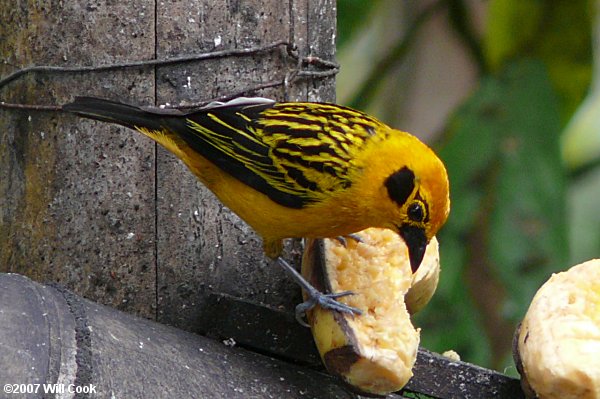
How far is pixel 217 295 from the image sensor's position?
3.36 metres

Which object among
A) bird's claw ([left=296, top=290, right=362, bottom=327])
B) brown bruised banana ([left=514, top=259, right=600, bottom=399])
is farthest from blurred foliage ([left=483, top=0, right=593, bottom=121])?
bird's claw ([left=296, top=290, right=362, bottom=327])

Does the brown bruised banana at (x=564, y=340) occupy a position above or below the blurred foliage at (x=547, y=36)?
below

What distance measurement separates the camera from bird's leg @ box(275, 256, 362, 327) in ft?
10.1

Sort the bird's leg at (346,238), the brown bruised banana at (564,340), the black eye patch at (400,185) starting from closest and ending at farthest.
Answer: the brown bruised banana at (564,340) → the black eye patch at (400,185) → the bird's leg at (346,238)

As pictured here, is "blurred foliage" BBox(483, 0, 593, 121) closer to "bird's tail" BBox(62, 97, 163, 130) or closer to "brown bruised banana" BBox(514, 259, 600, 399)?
"brown bruised banana" BBox(514, 259, 600, 399)

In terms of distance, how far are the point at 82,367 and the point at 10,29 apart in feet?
4.41

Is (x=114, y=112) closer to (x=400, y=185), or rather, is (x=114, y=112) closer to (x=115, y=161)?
(x=115, y=161)

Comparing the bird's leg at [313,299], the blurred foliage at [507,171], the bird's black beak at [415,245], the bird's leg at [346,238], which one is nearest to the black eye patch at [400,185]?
the bird's black beak at [415,245]

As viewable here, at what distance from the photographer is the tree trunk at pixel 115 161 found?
3230mm

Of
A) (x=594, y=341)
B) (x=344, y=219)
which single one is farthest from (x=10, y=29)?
(x=594, y=341)

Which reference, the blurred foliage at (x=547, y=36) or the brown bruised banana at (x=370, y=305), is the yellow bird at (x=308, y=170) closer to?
the brown bruised banana at (x=370, y=305)

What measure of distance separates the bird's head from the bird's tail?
2.55ft

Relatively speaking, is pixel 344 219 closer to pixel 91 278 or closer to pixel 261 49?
pixel 261 49

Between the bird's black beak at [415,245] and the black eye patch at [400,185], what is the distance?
104 mm
